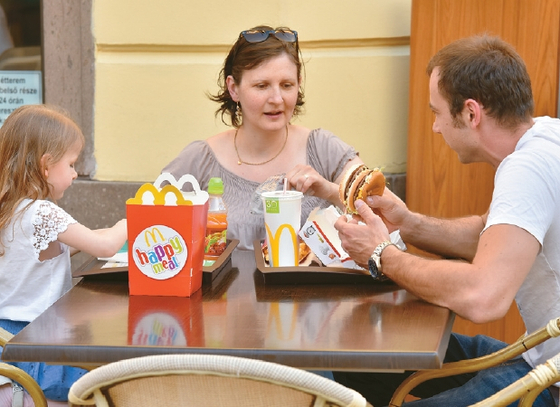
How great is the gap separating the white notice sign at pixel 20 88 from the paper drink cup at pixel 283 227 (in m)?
2.44

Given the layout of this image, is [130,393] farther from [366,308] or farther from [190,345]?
[366,308]

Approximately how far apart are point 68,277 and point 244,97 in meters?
1.05

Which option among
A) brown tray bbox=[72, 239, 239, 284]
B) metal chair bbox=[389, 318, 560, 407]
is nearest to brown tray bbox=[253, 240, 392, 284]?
brown tray bbox=[72, 239, 239, 284]

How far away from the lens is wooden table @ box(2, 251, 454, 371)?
1544 millimetres

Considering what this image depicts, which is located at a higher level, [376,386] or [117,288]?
[117,288]

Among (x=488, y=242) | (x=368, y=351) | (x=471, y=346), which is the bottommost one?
(x=471, y=346)

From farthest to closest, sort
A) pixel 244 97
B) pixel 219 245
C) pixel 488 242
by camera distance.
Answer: pixel 244 97, pixel 219 245, pixel 488 242

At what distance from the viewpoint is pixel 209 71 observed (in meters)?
3.87

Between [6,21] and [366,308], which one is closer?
[366,308]

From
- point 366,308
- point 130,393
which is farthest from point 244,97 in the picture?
point 130,393

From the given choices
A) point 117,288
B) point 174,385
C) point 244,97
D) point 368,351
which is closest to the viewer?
point 174,385

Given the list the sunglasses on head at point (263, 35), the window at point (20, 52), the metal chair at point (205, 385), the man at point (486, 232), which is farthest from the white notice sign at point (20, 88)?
the metal chair at point (205, 385)

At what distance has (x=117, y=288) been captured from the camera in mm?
2070

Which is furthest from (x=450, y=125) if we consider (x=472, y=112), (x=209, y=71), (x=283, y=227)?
(x=209, y=71)
